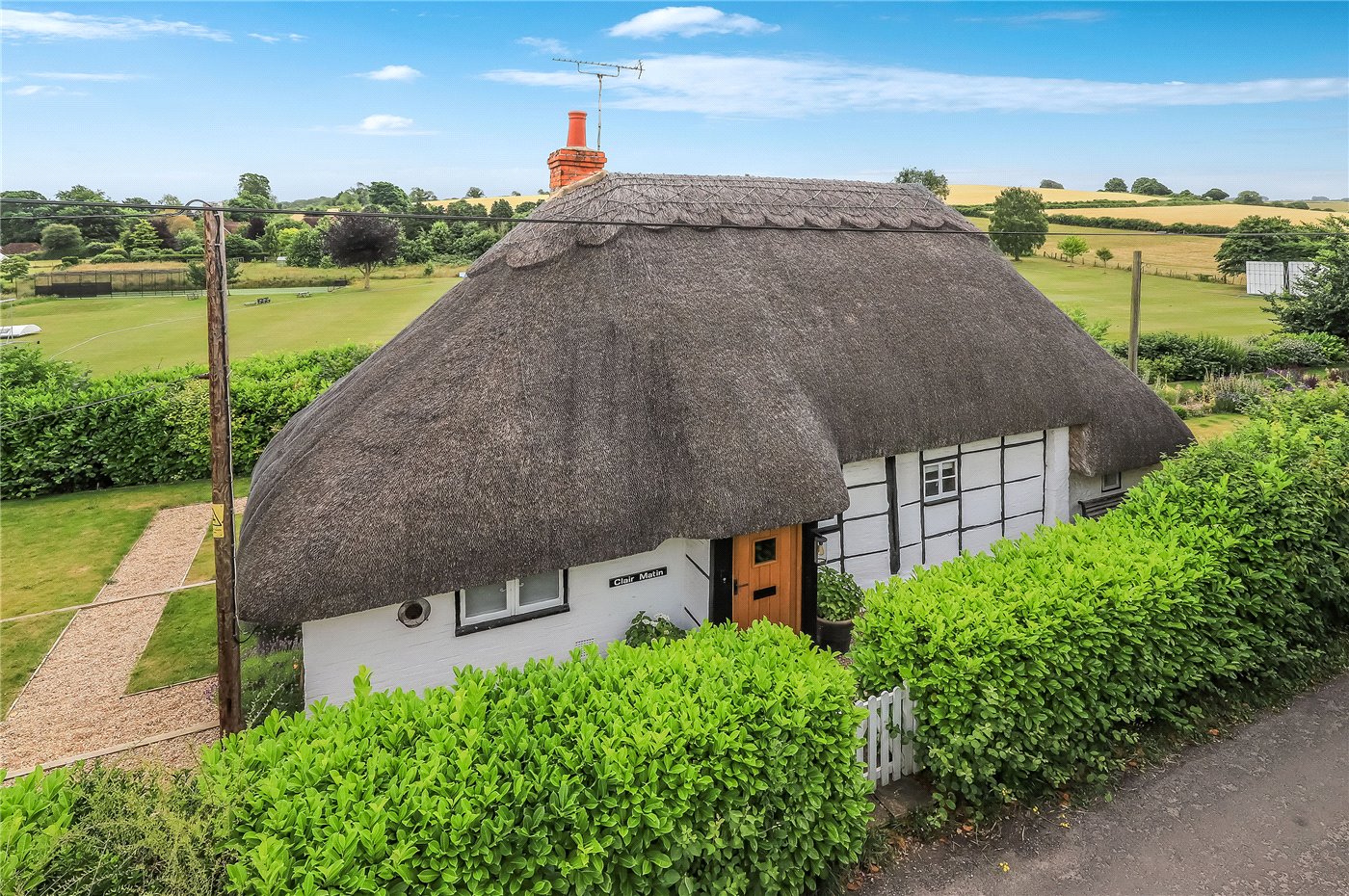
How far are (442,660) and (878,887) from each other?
472 centimetres

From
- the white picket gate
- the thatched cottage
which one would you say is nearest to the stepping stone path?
the thatched cottage

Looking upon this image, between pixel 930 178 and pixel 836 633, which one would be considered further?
pixel 930 178

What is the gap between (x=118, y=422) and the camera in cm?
1589

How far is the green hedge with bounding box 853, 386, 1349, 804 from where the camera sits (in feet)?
20.2

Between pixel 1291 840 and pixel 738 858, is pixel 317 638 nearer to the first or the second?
pixel 738 858

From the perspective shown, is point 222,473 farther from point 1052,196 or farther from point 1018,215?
point 1052,196

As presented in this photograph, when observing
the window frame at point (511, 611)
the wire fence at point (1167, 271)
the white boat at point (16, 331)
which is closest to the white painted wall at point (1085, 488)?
the window frame at point (511, 611)

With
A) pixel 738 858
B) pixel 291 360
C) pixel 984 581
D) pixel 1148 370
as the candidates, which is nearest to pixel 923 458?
pixel 984 581

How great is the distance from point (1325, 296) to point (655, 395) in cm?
3089

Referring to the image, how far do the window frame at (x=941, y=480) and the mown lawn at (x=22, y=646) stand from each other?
1169 centimetres

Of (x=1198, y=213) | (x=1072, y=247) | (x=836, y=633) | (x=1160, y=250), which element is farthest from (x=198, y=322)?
(x=1198, y=213)

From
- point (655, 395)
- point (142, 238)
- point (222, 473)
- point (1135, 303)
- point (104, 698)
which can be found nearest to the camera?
point (222, 473)

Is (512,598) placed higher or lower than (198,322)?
lower

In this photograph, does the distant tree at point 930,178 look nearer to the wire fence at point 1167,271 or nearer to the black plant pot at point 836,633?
the wire fence at point 1167,271
